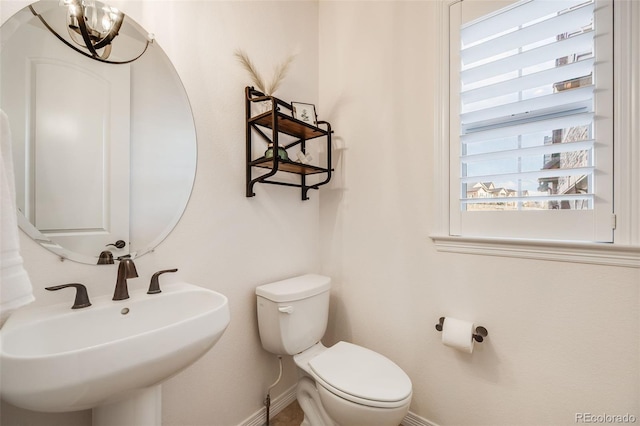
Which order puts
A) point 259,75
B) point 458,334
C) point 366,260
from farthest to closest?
point 366,260, point 259,75, point 458,334

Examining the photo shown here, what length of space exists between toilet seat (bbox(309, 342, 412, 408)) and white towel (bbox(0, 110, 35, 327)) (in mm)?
977

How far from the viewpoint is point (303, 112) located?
1.46 meters

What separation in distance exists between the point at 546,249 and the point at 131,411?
1540 millimetres

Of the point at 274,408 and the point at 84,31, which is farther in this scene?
the point at 274,408

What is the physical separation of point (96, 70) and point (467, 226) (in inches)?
63.3

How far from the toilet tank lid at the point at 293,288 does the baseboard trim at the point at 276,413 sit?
2.12 feet

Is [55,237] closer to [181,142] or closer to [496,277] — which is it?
[181,142]

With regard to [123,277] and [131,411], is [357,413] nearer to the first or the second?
[131,411]

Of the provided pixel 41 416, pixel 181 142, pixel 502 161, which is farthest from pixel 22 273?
pixel 502 161

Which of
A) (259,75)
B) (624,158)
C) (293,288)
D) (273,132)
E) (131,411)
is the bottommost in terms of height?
(131,411)

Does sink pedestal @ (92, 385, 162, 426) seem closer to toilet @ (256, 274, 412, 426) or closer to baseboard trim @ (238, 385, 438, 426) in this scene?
toilet @ (256, 274, 412, 426)

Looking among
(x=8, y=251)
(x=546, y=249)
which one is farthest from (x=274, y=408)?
(x=546, y=249)

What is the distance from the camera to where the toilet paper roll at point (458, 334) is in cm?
112

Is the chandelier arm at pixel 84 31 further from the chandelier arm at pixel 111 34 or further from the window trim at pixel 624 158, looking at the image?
the window trim at pixel 624 158
